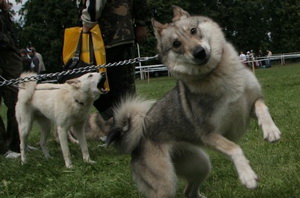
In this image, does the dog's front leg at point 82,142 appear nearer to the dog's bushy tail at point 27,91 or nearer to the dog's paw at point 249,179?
the dog's bushy tail at point 27,91

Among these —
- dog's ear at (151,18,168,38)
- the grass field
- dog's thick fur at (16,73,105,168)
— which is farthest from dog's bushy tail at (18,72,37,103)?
dog's ear at (151,18,168,38)

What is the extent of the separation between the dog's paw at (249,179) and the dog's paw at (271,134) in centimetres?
26

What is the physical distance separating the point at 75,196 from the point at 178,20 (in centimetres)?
178

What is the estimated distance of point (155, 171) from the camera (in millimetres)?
3209

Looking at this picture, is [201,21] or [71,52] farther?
[71,52]

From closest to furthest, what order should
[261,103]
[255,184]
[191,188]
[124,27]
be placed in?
[255,184]
[261,103]
[191,188]
[124,27]

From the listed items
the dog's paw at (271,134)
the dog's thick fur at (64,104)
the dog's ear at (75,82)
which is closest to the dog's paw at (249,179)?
the dog's paw at (271,134)

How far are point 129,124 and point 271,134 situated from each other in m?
1.16

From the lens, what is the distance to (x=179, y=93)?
335cm

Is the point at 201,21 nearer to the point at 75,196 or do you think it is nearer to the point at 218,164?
the point at 218,164

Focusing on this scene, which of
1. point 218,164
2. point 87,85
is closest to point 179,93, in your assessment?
point 218,164

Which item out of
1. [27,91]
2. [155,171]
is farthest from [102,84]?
[155,171]

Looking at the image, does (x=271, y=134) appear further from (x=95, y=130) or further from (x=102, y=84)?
(x=95, y=130)

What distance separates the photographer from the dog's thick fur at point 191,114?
2.98 meters
